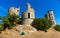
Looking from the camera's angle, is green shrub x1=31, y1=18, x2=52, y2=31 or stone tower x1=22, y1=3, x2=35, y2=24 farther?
stone tower x1=22, y1=3, x2=35, y2=24

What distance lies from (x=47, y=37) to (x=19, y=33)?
469 inches

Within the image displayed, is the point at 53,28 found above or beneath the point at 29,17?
beneath

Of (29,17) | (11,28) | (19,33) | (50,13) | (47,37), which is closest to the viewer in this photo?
(47,37)

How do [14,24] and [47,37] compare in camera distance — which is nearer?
[47,37]

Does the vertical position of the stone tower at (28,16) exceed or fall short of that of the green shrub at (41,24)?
it exceeds it

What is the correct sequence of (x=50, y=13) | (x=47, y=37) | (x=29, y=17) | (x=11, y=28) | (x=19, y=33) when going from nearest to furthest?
(x=47, y=37), (x=19, y=33), (x=11, y=28), (x=29, y=17), (x=50, y=13)

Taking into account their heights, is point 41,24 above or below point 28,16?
below

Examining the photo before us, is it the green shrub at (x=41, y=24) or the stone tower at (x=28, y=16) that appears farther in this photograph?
the stone tower at (x=28, y=16)

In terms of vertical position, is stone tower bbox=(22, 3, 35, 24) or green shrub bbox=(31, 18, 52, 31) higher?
stone tower bbox=(22, 3, 35, 24)

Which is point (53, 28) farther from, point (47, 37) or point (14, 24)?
point (47, 37)

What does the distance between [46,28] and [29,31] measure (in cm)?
810

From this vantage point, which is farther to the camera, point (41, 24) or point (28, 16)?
point (28, 16)

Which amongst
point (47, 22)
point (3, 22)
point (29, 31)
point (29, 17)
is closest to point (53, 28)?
point (47, 22)

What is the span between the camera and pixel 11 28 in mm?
54469
